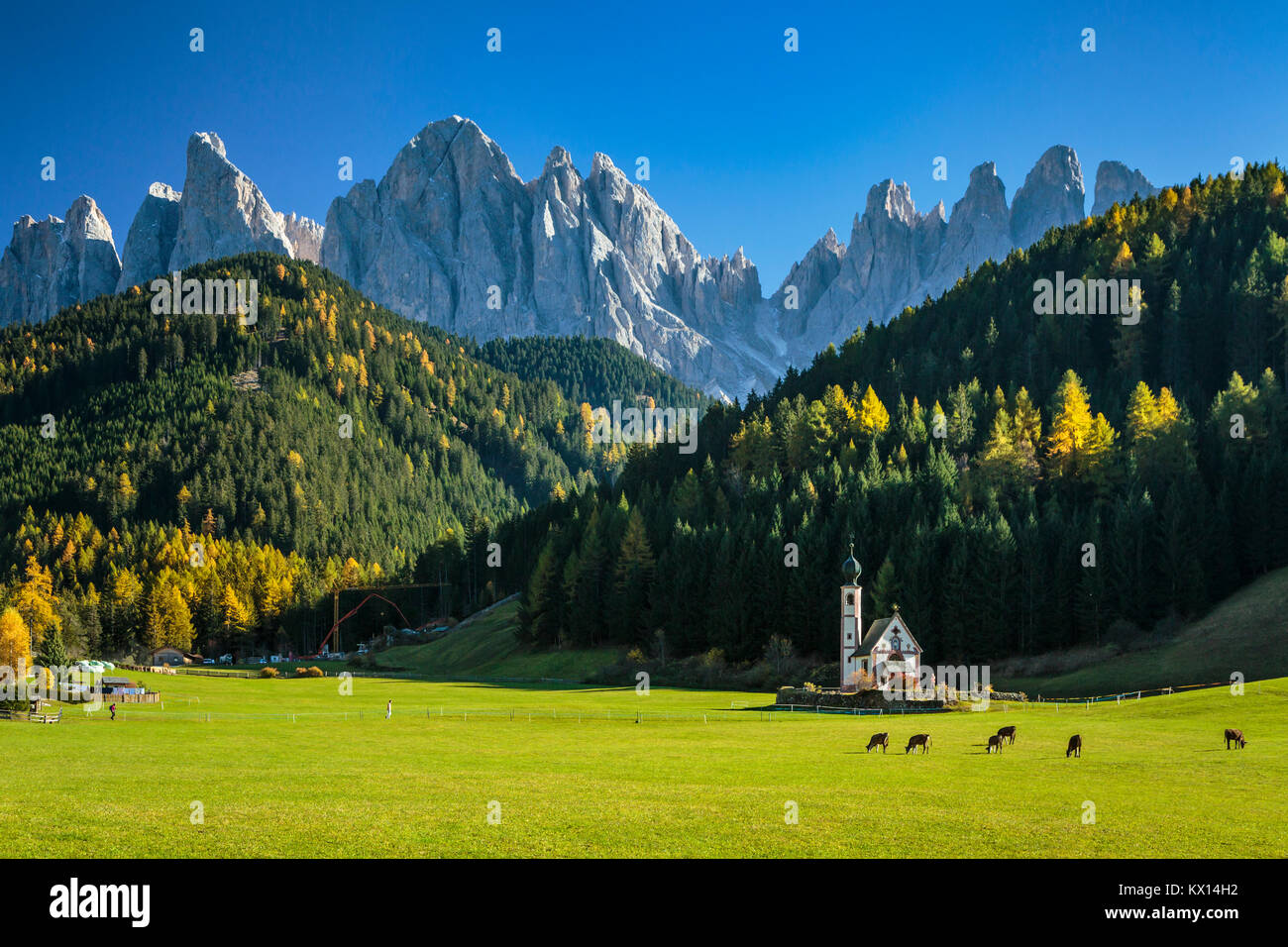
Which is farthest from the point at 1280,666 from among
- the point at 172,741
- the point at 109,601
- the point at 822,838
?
the point at 109,601

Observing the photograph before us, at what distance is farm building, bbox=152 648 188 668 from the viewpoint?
138750 millimetres

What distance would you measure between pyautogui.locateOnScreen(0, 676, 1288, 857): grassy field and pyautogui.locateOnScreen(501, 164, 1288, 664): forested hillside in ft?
103

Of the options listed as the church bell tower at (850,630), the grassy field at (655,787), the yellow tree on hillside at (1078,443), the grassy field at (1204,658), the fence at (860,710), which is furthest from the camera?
the yellow tree on hillside at (1078,443)

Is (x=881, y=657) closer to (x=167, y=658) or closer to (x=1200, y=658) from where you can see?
(x=1200, y=658)

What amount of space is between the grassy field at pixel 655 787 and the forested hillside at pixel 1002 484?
103ft

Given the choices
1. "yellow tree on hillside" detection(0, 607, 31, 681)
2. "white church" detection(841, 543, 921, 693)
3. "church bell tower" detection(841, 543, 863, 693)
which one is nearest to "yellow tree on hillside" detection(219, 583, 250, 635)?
"yellow tree on hillside" detection(0, 607, 31, 681)

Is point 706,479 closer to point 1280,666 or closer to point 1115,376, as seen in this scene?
point 1115,376

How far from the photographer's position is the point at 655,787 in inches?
1277

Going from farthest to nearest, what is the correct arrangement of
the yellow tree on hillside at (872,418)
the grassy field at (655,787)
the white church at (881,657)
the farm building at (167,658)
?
1. the farm building at (167,658)
2. the yellow tree on hillside at (872,418)
3. the white church at (881,657)
4. the grassy field at (655,787)

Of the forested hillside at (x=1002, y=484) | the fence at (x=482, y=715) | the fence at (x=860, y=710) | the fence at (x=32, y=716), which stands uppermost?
the forested hillside at (x=1002, y=484)

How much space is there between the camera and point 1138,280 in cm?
15075

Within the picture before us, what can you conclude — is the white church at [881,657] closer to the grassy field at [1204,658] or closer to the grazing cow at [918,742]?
the grassy field at [1204,658]

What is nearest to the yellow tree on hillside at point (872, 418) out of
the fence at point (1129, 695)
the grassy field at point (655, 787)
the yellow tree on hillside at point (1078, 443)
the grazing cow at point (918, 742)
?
the yellow tree on hillside at point (1078, 443)

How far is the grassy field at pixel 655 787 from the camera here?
23.1 metres
